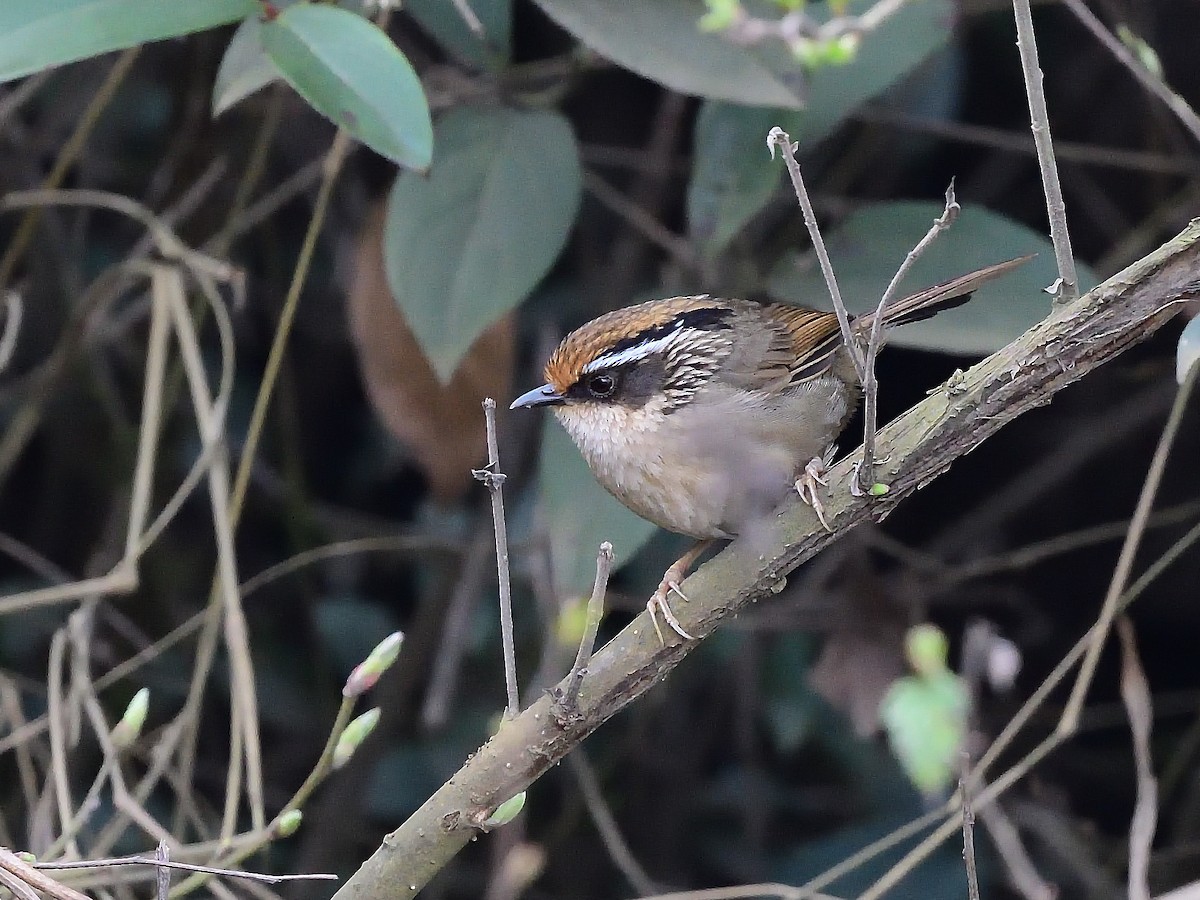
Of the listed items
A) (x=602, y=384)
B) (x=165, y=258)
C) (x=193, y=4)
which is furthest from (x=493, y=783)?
(x=165, y=258)

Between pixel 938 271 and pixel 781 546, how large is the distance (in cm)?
104

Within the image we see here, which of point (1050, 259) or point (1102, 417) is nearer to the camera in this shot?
point (1050, 259)

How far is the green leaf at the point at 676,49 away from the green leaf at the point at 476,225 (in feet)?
0.91

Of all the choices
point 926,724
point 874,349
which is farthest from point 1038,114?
point 926,724

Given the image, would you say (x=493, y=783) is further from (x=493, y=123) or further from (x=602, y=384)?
(x=493, y=123)

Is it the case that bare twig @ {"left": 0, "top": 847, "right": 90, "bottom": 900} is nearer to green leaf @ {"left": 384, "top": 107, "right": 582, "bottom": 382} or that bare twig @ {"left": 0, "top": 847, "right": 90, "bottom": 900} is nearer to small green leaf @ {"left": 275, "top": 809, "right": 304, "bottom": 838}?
small green leaf @ {"left": 275, "top": 809, "right": 304, "bottom": 838}

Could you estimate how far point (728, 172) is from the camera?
2.97m

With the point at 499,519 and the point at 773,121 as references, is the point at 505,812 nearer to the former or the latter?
the point at 499,519

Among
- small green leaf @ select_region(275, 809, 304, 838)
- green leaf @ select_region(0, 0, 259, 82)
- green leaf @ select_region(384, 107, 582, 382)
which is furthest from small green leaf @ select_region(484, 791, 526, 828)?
green leaf @ select_region(0, 0, 259, 82)

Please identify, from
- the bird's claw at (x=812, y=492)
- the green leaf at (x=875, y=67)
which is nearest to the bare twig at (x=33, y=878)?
the bird's claw at (x=812, y=492)

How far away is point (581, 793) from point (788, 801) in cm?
70

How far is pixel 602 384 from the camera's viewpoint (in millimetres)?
2926

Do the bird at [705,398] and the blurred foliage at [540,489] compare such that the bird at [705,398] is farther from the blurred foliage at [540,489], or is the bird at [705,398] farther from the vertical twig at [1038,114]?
the vertical twig at [1038,114]

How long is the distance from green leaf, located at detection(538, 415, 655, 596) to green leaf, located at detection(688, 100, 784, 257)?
538 mm
